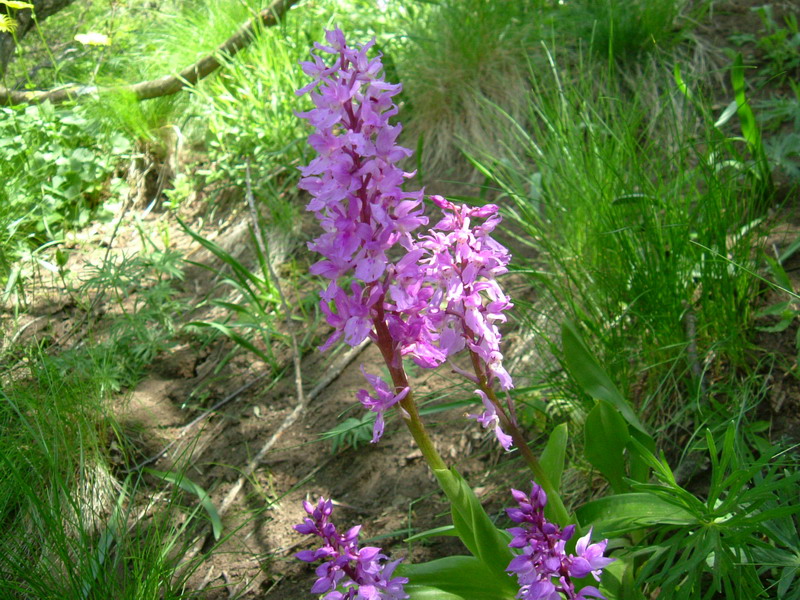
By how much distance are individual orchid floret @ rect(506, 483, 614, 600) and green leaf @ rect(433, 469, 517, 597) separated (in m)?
0.14

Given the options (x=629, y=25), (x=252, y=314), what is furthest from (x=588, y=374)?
(x=629, y=25)

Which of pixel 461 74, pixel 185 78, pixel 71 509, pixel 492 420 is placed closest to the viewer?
pixel 492 420

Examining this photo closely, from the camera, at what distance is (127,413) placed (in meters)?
2.76

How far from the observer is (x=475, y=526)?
4.34 ft

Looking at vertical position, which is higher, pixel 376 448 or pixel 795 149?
pixel 795 149

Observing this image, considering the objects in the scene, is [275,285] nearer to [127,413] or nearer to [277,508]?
[127,413]

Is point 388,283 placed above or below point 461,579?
above

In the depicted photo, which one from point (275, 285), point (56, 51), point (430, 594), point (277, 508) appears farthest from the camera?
point (56, 51)

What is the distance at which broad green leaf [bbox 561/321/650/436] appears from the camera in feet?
5.27

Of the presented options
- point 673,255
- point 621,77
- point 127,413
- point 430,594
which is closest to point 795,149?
point 673,255

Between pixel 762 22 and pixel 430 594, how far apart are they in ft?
10.3

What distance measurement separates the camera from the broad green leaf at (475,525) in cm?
130

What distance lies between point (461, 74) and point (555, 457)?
248 centimetres

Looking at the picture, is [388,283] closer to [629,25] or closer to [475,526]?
[475,526]
